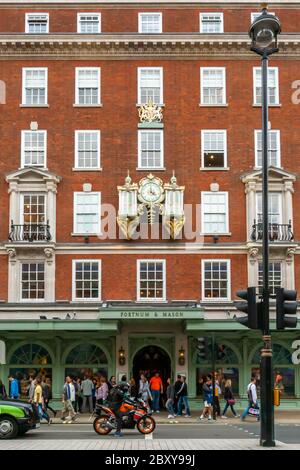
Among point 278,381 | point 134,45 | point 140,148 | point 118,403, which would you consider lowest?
point 278,381

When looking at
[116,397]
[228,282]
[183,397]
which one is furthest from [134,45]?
[116,397]

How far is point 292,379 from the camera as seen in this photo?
39562 mm

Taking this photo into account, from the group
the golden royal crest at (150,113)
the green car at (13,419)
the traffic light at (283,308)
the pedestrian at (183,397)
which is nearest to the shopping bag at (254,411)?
the pedestrian at (183,397)

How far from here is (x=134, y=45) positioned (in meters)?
41.5

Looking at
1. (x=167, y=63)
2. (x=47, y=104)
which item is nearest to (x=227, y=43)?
(x=167, y=63)

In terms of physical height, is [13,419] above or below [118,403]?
below

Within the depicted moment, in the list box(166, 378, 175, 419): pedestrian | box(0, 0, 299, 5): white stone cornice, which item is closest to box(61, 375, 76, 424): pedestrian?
box(166, 378, 175, 419): pedestrian

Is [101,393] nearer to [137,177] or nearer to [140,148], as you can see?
[137,177]

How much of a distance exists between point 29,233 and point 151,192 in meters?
5.97

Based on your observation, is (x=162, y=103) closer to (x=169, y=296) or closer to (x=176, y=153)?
(x=176, y=153)

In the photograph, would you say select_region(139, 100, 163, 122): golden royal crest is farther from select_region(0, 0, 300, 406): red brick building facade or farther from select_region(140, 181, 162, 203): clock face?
select_region(140, 181, 162, 203): clock face

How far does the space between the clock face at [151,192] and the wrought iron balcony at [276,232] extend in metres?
4.69

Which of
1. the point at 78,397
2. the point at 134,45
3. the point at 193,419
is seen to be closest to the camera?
the point at 193,419

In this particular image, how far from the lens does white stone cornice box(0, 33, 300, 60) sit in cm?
4122
